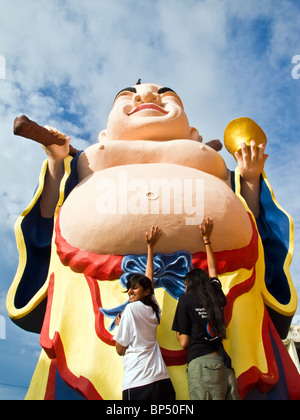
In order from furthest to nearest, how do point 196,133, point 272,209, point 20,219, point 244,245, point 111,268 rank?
1. point 196,133
2. point 272,209
3. point 20,219
4. point 244,245
5. point 111,268

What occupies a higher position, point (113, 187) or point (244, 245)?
point (113, 187)

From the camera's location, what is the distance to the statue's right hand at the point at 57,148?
14.1ft

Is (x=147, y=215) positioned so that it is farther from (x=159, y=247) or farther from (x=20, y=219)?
(x=20, y=219)

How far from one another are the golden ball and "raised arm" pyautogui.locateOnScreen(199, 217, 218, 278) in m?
1.61

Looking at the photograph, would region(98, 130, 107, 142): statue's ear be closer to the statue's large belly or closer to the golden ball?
the statue's large belly

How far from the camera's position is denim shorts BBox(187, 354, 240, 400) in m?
2.23

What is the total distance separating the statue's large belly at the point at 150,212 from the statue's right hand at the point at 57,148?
720mm

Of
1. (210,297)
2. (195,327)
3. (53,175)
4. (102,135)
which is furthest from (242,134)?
(195,327)

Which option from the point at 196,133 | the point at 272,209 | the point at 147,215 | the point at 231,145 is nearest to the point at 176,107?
the point at 196,133

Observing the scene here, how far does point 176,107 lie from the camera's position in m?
4.96

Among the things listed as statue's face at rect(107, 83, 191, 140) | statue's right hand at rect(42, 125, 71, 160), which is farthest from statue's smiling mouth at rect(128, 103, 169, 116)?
statue's right hand at rect(42, 125, 71, 160)

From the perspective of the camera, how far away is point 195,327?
248 centimetres

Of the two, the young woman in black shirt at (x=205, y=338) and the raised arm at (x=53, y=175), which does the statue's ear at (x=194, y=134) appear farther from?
the young woman in black shirt at (x=205, y=338)

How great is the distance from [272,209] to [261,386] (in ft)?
6.70
